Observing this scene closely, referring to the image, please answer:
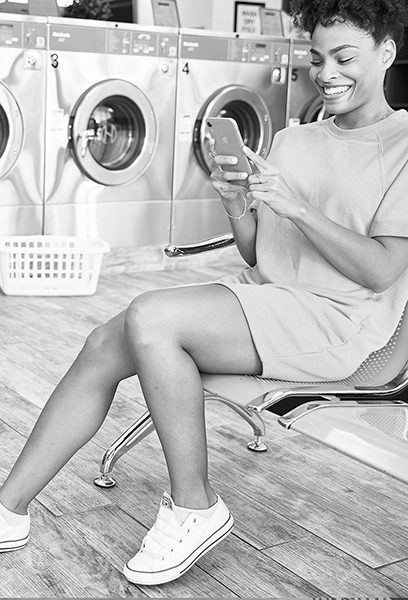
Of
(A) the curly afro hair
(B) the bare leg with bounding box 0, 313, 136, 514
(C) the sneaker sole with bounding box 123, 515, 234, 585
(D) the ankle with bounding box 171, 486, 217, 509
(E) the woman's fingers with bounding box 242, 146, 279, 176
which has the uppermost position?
(A) the curly afro hair

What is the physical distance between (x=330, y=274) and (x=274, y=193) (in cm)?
20

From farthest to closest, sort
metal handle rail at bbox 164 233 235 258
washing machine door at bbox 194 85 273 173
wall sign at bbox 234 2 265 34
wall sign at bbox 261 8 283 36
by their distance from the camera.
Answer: wall sign at bbox 234 2 265 34 → wall sign at bbox 261 8 283 36 → washing machine door at bbox 194 85 273 173 → metal handle rail at bbox 164 233 235 258

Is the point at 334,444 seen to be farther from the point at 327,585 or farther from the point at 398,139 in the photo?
the point at 398,139

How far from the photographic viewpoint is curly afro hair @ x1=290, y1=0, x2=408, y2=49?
153 centimetres

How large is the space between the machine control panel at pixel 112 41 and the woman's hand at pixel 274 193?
109 inches

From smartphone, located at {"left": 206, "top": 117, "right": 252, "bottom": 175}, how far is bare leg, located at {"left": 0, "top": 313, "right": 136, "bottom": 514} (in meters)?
0.34

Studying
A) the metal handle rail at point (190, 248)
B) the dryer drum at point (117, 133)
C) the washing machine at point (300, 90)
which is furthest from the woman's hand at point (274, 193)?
the washing machine at point (300, 90)

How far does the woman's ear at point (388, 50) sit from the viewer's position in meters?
1.57

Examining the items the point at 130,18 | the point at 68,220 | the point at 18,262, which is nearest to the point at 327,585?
the point at 18,262

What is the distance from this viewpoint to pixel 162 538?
154 centimetres

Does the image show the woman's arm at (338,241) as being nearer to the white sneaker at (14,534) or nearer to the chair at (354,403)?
the chair at (354,403)

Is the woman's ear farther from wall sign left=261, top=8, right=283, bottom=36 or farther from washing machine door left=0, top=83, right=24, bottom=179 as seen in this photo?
wall sign left=261, top=8, right=283, bottom=36

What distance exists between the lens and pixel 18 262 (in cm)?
381

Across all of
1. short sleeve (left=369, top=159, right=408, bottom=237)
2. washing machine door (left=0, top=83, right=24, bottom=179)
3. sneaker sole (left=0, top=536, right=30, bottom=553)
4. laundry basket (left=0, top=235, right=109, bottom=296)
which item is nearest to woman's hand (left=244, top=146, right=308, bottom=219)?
short sleeve (left=369, top=159, right=408, bottom=237)
